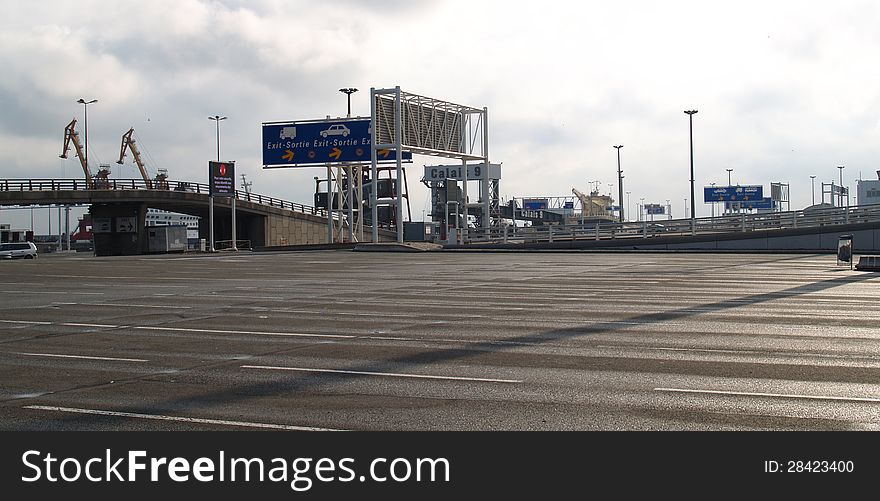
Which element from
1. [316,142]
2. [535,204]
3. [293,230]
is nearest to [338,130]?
[316,142]

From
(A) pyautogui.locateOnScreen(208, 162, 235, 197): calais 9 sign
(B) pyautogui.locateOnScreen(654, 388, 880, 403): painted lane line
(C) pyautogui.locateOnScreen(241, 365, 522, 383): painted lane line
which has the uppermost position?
(A) pyautogui.locateOnScreen(208, 162, 235, 197): calais 9 sign

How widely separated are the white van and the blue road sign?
1808 centimetres

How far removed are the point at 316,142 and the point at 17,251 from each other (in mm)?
22792

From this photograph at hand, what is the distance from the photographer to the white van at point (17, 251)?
214 feet

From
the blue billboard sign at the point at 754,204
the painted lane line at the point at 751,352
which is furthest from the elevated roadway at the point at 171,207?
the blue billboard sign at the point at 754,204

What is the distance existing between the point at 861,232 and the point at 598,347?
124ft

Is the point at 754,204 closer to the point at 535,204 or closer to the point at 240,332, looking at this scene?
the point at 535,204

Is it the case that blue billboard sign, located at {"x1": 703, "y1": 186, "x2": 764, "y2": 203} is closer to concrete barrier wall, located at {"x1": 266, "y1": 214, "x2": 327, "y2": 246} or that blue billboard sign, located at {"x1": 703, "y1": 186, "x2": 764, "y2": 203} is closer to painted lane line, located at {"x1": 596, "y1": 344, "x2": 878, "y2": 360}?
concrete barrier wall, located at {"x1": 266, "y1": 214, "x2": 327, "y2": 246}

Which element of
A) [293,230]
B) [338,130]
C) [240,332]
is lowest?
[240,332]

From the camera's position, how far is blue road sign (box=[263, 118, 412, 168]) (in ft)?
220

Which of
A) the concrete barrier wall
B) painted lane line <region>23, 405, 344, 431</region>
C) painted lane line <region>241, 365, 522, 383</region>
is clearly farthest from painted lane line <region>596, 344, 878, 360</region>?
the concrete barrier wall

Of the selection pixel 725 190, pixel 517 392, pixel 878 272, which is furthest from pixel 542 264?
pixel 725 190

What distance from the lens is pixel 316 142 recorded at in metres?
68.2
